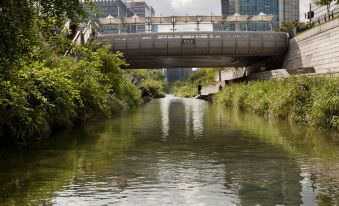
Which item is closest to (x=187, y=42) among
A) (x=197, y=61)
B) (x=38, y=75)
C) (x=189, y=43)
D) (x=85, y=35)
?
(x=189, y=43)

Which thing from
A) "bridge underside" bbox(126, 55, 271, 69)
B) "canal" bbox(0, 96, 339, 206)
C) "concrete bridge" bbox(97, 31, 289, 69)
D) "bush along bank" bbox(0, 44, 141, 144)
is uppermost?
"concrete bridge" bbox(97, 31, 289, 69)

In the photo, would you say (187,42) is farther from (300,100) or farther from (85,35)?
(300,100)

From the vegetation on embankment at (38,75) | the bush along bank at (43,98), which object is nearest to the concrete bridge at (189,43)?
the vegetation on embankment at (38,75)

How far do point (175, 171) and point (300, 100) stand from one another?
602 inches

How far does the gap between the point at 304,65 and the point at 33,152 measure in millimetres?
36687

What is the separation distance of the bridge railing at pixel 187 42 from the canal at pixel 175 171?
31775 millimetres

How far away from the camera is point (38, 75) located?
687 inches

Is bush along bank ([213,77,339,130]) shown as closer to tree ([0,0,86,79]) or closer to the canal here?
the canal

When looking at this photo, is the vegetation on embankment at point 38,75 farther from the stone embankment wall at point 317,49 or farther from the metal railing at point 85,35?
the stone embankment wall at point 317,49

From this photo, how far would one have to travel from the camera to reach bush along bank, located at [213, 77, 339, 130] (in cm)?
2014

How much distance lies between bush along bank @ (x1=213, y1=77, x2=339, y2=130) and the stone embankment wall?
599 centimetres

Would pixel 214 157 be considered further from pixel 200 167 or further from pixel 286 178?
pixel 286 178

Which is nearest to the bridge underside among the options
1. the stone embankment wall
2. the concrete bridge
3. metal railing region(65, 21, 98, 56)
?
the concrete bridge

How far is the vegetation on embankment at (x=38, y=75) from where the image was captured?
998cm
